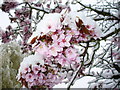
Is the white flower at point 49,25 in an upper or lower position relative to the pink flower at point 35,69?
upper

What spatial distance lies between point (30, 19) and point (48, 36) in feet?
4.82

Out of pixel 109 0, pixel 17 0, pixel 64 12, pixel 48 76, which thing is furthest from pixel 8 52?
pixel 64 12

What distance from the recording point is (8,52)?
5.11m

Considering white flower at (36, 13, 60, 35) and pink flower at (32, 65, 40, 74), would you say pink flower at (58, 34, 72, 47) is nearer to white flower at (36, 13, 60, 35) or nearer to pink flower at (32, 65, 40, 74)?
white flower at (36, 13, 60, 35)

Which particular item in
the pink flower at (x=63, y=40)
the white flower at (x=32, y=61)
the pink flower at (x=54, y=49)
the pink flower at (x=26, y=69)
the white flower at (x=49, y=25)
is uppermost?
the white flower at (x=49, y=25)

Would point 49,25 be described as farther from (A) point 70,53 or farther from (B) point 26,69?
(B) point 26,69

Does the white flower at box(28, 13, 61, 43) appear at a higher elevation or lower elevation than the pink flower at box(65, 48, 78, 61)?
higher

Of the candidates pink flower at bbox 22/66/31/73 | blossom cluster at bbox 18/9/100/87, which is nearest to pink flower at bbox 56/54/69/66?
blossom cluster at bbox 18/9/100/87

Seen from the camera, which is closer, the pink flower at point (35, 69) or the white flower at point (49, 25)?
the white flower at point (49, 25)

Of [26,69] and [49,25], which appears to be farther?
[26,69]

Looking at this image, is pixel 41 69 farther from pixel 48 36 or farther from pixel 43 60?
pixel 48 36

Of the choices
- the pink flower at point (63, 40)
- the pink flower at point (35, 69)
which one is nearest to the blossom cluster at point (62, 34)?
the pink flower at point (63, 40)

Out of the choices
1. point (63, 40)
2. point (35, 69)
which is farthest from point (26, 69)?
point (63, 40)

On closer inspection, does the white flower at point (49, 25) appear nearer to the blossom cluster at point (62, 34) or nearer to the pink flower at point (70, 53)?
the blossom cluster at point (62, 34)
